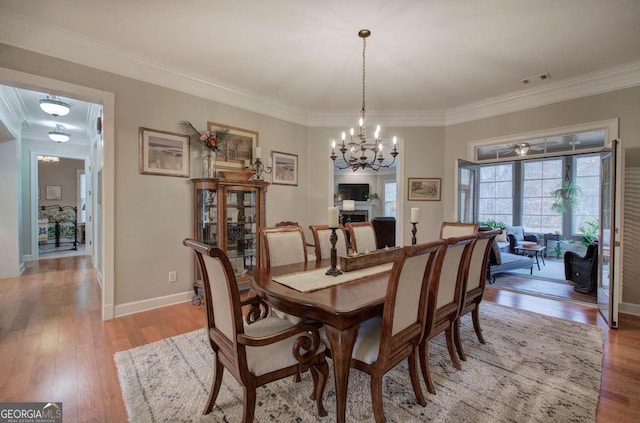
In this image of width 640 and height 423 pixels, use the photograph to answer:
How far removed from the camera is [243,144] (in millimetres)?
4031

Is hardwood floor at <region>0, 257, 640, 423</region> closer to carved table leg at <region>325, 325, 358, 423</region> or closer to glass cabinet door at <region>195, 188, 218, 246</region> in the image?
glass cabinet door at <region>195, 188, 218, 246</region>

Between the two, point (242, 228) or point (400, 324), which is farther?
point (242, 228)

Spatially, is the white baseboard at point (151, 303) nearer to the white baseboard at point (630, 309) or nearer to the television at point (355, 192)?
the white baseboard at point (630, 309)

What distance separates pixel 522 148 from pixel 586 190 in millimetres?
4466

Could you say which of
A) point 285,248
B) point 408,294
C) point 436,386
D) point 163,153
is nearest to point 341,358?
point 408,294

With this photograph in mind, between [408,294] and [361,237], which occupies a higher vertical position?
[361,237]

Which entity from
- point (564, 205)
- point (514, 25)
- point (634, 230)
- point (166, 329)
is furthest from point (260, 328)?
point (564, 205)

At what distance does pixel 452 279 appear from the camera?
201 cm

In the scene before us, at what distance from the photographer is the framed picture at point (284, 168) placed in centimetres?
442

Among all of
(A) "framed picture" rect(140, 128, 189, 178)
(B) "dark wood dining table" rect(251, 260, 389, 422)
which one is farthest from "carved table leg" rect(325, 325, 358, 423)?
(A) "framed picture" rect(140, 128, 189, 178)

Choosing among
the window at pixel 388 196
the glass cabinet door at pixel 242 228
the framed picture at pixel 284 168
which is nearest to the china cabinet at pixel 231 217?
the glass cabinet door at pixel 242 228

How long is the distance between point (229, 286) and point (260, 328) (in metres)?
0.53

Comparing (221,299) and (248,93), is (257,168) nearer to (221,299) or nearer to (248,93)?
(248,93)

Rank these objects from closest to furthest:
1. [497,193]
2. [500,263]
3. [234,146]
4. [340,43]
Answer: [340,43]
[234,146]
[500,263]
[497,193]
